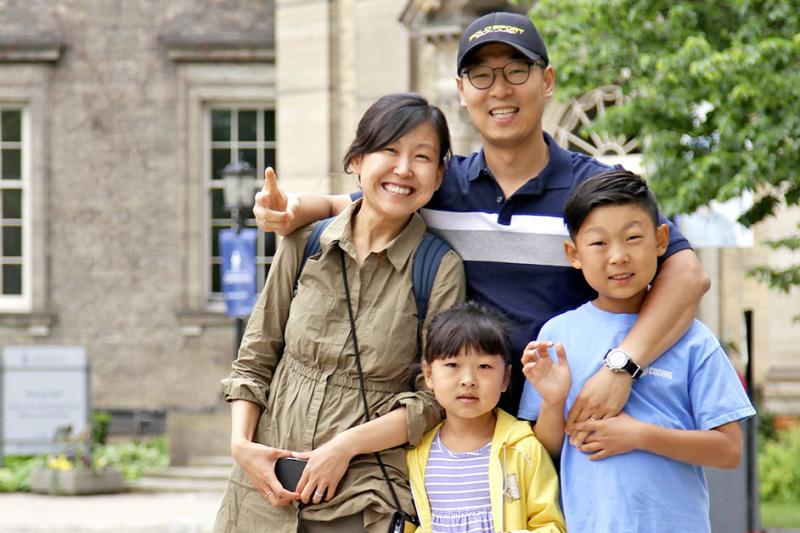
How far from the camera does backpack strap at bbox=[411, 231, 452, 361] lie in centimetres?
375

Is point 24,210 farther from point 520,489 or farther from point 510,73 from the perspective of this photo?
point 520,489

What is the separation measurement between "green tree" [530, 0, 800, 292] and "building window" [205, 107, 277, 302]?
961 centimetres

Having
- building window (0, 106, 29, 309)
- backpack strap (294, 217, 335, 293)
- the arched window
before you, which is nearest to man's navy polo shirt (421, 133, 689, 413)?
backpack strap (294, 217, 335, 293)

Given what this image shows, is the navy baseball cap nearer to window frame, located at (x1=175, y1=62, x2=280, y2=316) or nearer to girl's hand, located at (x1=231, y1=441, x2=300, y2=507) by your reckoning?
girl's hand, located at (x1=231, y1=441, x2=300, y2=507)

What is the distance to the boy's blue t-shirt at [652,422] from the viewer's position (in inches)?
138

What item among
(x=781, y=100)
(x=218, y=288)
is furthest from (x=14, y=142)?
(x=781, y=100)

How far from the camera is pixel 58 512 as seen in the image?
579 inches

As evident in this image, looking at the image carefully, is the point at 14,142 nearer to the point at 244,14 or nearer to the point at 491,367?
the point at 244,14

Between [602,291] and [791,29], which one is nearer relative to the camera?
[602,291]

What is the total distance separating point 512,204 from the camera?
12.7ft

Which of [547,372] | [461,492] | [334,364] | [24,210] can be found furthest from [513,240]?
[24,210]

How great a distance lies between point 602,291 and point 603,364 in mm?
186

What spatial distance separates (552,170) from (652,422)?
0.79m

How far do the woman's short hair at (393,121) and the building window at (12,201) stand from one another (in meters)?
18.4
